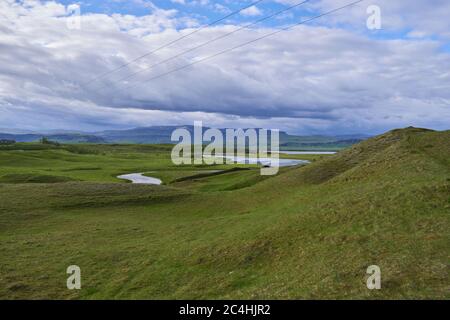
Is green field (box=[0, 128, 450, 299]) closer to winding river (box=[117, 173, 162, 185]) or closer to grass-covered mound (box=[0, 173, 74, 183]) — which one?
grass-covered mound (box=[0, 173, 74, 183])

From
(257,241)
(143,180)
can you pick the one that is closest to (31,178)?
(143,180)

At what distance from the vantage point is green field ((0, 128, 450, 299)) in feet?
57.1

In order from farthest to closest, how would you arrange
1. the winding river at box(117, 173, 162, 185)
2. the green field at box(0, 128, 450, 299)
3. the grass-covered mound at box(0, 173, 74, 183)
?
the winding river at box(117, 173, 162, 185) < the grass-covered mound at box(0, 173, 74, 183) < the green field at box(0, 128, 450, 299)

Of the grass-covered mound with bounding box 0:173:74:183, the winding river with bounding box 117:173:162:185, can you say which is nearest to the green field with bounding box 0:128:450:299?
the grass-covered mound with bounding box 0:173:74:183

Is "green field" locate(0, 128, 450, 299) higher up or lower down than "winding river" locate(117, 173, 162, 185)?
higher up

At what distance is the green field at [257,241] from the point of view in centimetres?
1739

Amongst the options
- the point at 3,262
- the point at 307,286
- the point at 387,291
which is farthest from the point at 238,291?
the point at 3,262

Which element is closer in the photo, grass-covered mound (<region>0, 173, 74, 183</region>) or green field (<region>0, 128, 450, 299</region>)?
green field (<region>0, 128, 450, 299</region>)

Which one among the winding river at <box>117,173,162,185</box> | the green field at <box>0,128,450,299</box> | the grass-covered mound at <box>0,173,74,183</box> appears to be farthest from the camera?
the winding river at <box>117,173,162,185</box>

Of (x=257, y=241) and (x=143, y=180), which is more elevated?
(x=257, y=241)

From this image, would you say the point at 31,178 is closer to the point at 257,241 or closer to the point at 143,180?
the point at 143,180

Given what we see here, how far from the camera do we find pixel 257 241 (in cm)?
2459

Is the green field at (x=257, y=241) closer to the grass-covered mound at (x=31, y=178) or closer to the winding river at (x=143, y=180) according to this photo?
the grass-covered mound at (x=31, y=178)

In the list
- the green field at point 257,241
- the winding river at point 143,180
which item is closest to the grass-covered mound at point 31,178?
the winding river at point 143,180
